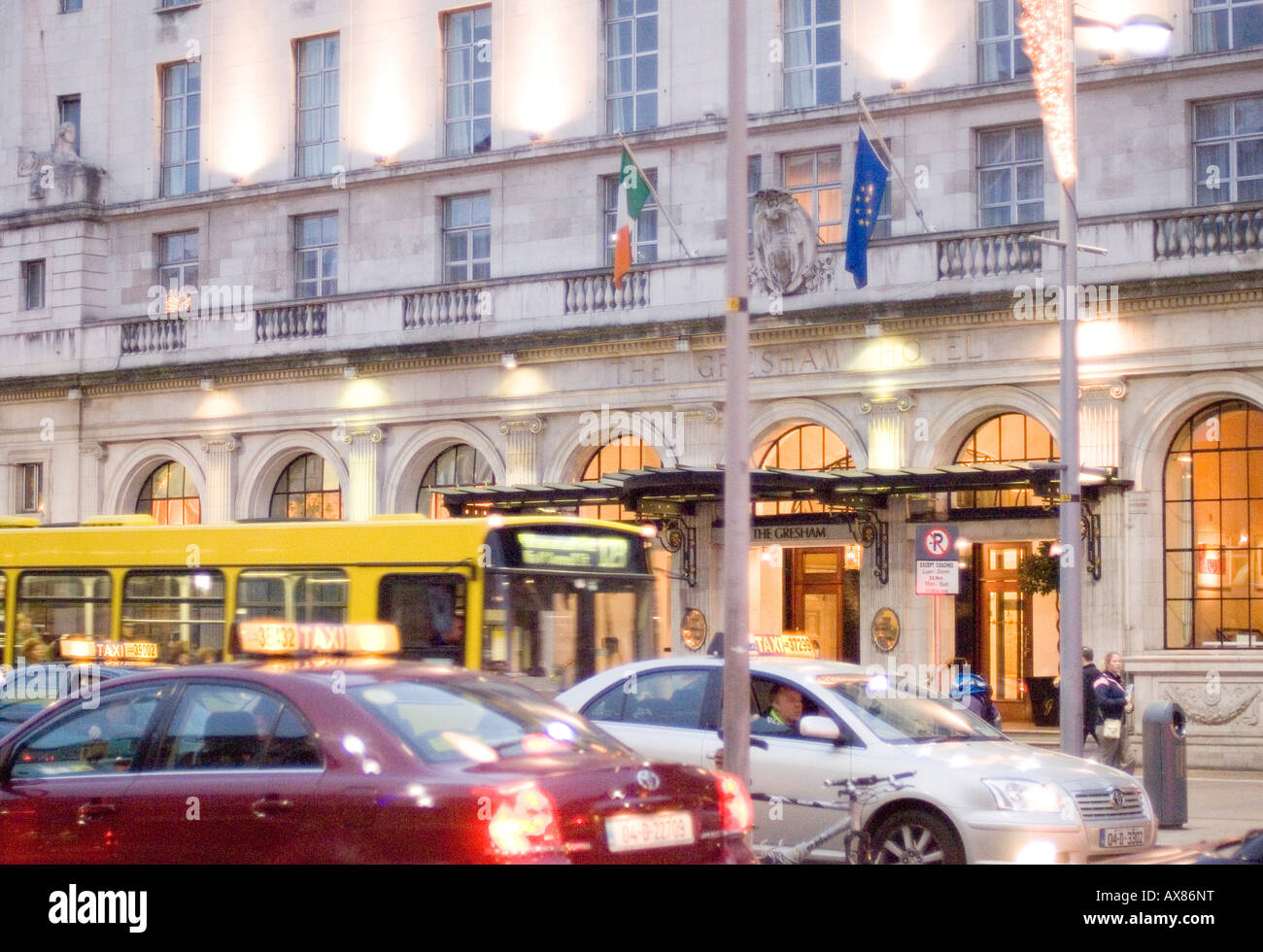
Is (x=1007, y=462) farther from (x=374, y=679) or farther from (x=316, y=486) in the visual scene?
(x=374, y=679)

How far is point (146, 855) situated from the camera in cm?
877

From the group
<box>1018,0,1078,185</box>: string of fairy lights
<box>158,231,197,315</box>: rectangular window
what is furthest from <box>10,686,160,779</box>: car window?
<box>158,231,197,315</box>: rectangular window

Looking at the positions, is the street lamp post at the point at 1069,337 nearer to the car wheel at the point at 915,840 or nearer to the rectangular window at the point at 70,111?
the car wheel at the point at 915,840

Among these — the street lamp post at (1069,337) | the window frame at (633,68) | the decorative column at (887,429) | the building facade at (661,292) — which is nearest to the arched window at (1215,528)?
the building facade at (661,292)

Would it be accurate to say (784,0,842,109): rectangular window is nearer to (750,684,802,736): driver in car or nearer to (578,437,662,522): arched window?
(578,437,662,522): arched window

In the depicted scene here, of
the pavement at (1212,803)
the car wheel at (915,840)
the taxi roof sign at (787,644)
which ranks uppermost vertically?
the taxi roof sign at (787,644)

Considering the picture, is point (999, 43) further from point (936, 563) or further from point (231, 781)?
point (231, 781)

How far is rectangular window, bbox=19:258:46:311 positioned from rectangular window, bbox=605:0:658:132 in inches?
569

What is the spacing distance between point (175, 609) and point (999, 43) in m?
16.7

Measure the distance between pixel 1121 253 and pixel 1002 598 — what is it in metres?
6.05

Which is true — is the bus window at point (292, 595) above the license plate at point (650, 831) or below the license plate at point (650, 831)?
above

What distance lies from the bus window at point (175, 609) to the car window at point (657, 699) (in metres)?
6.97

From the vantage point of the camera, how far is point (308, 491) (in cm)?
3662

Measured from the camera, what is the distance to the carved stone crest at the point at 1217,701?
1014 inches
